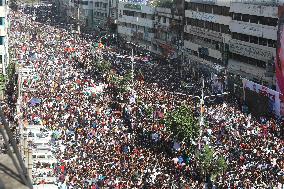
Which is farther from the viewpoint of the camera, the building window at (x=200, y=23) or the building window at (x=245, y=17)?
the building window at (x=200, y=23)

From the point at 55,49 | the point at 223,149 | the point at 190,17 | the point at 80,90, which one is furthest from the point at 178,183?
the point at 55,49

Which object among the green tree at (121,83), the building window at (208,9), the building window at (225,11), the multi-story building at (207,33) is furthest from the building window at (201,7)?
the green tree at (121,83)

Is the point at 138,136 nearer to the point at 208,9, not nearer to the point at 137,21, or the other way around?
the point at 208,9

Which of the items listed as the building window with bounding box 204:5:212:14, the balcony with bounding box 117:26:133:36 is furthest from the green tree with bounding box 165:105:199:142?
the balcony with bounding box 117:26:133:36

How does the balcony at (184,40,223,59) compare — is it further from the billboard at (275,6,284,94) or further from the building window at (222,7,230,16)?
the billboard at (275,6,284,94)

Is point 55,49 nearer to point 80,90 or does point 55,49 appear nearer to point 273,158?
point 80,90

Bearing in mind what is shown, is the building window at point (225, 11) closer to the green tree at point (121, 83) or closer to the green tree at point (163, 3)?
the green tree at point (121, 83)
